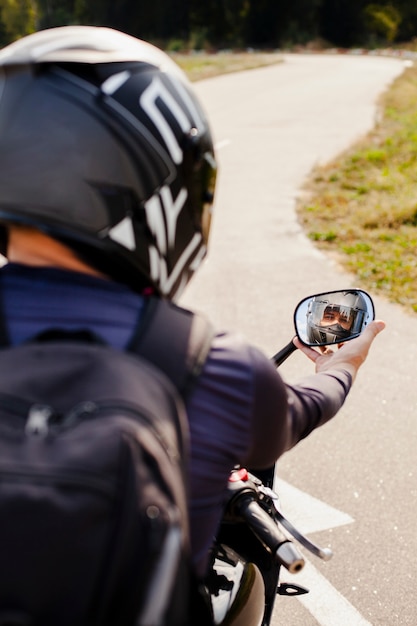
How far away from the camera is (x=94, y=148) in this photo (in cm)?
123

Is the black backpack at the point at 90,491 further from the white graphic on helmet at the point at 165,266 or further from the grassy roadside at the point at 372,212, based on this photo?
the grassy roadside at the point at 372,212

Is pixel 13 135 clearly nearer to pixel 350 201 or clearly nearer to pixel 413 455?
pixel 413 455

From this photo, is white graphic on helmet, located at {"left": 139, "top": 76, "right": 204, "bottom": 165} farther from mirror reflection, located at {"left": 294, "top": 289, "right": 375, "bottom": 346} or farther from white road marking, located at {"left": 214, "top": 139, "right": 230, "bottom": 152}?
white road marking, located at {"left": 214, "top": 139, "right": 230, "bottom": 152}

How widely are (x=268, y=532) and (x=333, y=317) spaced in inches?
21.8

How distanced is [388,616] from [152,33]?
61.0 m

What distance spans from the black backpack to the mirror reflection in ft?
2.83

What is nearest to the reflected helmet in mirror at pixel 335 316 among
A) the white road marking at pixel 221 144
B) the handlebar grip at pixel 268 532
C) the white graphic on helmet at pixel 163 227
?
the handlebar grip at pixel 268 532

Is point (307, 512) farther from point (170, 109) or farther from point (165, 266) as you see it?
point (170, 109)

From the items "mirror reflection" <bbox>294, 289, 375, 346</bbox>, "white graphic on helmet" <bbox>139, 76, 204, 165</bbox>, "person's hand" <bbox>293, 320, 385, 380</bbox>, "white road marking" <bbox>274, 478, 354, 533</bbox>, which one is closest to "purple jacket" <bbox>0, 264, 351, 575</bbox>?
"white graphic on helmet" <bbox>139, 76, 204, 165</bbox>

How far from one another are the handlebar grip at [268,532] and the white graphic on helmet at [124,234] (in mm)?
721

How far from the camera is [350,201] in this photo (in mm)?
9211

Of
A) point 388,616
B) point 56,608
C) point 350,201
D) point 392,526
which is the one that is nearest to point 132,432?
point 56,608

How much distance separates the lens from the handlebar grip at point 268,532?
5.00ft

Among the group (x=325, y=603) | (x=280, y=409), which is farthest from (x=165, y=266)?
(x=325, y=603)
